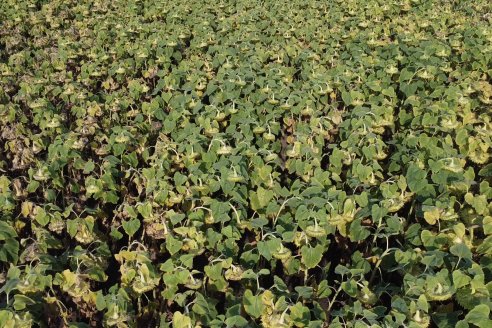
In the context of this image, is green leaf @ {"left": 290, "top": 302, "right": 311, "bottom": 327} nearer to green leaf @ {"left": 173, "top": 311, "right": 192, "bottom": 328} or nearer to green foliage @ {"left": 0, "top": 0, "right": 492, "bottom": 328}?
green foliage @ {"left": 0, "top": 0, "right": 492, "bottom": 328}

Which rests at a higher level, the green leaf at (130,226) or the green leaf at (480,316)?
the green leaf at (130,226)

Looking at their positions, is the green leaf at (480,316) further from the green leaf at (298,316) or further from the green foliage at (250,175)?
the green leaf at (298,316)

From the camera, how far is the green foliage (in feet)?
10.6

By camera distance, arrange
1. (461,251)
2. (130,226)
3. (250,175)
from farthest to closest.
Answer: (250,175) → (130,226) → (461,251)

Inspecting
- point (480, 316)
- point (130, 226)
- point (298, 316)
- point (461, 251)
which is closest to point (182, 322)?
point (298, 316)

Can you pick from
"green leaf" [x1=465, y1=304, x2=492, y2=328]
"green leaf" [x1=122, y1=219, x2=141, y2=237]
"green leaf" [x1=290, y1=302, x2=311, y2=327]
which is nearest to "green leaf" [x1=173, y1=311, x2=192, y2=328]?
"green leaf" [x1=290, y1=302, x2=311, y2=327]

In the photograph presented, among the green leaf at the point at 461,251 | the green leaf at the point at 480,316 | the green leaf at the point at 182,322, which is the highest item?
the green leaf at the point at 182,322

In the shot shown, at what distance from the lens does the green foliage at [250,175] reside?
128 inches

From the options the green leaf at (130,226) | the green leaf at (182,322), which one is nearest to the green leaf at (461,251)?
the green leaf at (182,322)

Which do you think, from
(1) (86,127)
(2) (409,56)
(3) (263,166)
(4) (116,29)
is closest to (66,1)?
(4) (116,29)

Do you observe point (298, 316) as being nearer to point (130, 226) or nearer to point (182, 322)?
point (182, 322)

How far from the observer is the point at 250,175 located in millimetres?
4301

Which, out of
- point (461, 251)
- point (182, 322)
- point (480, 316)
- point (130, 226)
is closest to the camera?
point (480, 316)

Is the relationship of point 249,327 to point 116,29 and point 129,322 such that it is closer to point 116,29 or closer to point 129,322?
point 129,322
